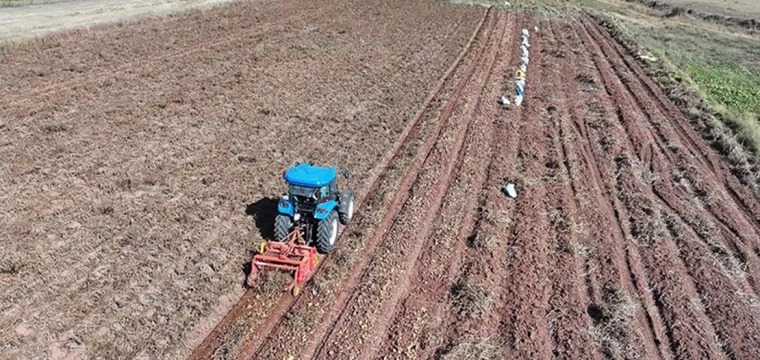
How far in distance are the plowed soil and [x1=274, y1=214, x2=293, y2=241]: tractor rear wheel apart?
0.79 meters

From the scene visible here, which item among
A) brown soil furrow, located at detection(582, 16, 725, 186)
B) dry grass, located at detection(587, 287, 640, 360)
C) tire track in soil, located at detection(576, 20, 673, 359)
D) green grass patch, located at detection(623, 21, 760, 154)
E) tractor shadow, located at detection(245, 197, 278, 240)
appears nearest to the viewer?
dry grass, located at detection(587, 287, 640, 360)

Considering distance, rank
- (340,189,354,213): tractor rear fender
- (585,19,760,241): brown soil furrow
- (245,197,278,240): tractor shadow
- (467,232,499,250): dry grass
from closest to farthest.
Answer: (340,189,354,213): tractor rear fender
(467,232,499,250): dry grass
(245,197,278,240): tractor shadow
(585,19,760,241): brown soil furrow

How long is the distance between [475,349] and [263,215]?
5240 mm

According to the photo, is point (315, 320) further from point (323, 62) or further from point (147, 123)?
point (323, 62)

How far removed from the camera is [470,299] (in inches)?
360

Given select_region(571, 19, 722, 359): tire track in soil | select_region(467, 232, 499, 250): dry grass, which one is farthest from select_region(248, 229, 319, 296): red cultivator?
select_region(571, 19, 722, 359): tire track in soil

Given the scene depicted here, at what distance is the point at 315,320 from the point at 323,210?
1.92 m

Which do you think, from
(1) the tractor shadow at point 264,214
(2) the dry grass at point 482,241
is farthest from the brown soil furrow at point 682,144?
(1) the tractor shadow at point 264,214

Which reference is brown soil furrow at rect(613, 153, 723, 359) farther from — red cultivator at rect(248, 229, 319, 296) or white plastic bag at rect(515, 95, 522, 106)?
white plastic bag at rect(515, 95, 522, 106)

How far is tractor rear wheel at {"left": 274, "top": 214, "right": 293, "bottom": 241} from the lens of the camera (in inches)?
385

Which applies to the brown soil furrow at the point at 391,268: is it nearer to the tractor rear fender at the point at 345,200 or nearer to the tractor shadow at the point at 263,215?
the tractor rear fender at the point at 345,200

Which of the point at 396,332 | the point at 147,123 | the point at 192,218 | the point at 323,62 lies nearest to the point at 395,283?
the point at 396,332

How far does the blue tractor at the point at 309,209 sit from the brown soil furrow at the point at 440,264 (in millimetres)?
1720

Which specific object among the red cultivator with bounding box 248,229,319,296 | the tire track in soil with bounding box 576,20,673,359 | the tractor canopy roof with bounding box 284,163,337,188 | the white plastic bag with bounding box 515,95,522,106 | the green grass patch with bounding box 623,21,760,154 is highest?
the tractor canopy roof with bounding box 284,163,337,188
